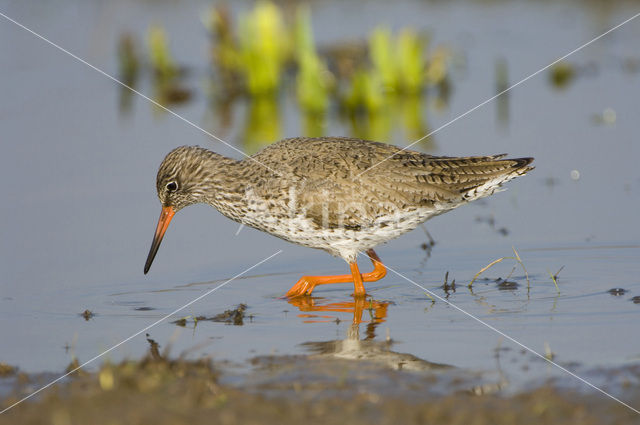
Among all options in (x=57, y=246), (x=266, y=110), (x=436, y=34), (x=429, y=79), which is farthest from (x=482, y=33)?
(x=57, y=246)

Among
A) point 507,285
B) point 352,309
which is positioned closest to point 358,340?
point 352,309

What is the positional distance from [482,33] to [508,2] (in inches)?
137

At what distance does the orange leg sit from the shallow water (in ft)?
0.42

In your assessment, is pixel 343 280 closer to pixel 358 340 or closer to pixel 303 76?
pixel 358 340

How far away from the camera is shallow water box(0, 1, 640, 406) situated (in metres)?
6.81

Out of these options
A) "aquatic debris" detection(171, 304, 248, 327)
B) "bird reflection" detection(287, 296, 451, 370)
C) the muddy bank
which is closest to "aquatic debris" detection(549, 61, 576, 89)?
"bird reflection" detection(287, 296, 451, 370)

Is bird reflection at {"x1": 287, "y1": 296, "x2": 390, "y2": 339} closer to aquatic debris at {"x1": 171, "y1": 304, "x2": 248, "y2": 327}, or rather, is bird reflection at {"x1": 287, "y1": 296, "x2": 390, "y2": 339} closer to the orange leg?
the orange leg

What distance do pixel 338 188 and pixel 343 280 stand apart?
97cm

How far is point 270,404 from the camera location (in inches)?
210

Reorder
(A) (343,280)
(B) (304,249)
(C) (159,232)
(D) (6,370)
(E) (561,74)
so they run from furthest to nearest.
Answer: (E) (561,74)
(B) (304,249)
(C) (159,232)
(A) (343,280)
(D) (6,370)

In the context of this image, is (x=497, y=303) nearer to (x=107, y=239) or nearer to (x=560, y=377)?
(x=560, y=377)

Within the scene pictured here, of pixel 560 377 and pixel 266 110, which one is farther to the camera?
pixel 266 110

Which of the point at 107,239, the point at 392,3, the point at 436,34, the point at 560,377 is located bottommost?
the point at 560,377

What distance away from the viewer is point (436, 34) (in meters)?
19.8
